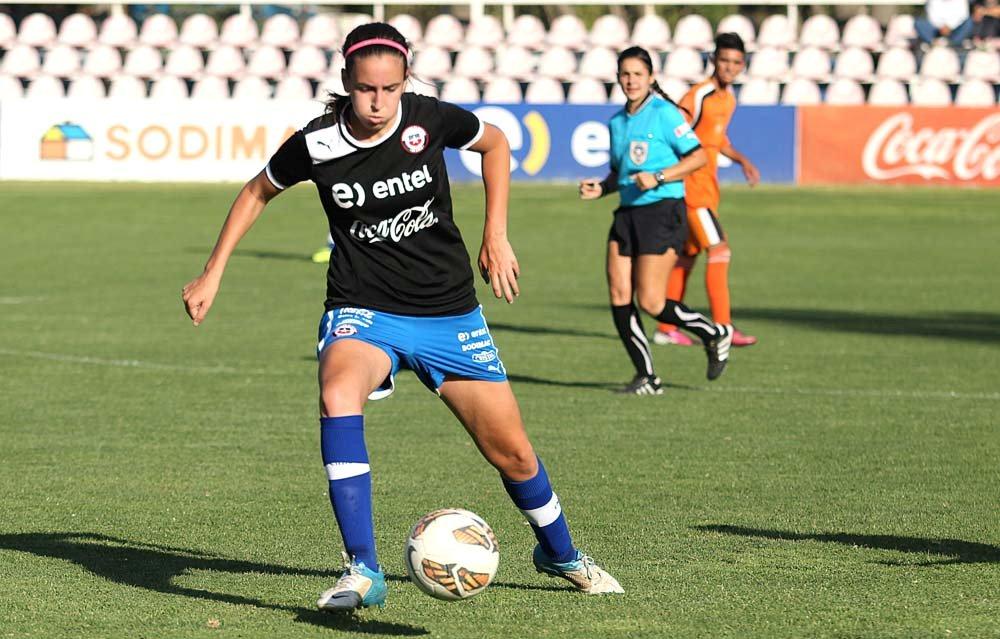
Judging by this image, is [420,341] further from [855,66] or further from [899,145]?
[855,66]

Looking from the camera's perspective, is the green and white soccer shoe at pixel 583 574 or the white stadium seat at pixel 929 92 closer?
the green and white soccer shoe at pixel 583 574

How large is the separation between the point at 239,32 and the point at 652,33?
27.9 ft

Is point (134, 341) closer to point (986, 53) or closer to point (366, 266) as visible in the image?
point (366, 266)

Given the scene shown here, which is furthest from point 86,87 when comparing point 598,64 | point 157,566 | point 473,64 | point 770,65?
point 157,566

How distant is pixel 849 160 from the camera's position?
3228cm

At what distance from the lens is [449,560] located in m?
5.45

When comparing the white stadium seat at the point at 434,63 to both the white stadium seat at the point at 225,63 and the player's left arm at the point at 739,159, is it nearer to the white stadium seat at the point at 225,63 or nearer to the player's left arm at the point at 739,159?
the white stadium seat at the point at 225,63

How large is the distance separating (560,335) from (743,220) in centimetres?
1267

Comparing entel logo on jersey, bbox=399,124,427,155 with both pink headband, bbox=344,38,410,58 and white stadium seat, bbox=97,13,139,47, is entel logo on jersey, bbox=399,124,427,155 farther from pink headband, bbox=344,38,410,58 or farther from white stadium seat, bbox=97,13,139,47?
white stadium seat, bbox=97,13,139,47

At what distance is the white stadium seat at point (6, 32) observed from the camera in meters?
36.2

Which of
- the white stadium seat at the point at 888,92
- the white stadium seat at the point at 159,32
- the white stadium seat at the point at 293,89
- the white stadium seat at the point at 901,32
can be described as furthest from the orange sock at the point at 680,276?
the white stadium seat at the point at 159,32

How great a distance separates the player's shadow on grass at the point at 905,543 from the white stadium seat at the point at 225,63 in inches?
1167

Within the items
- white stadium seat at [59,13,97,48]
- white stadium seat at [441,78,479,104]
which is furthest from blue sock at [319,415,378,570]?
white stadium seat at [59,13,97,48]

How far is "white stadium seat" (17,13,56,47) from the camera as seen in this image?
36.4 m
